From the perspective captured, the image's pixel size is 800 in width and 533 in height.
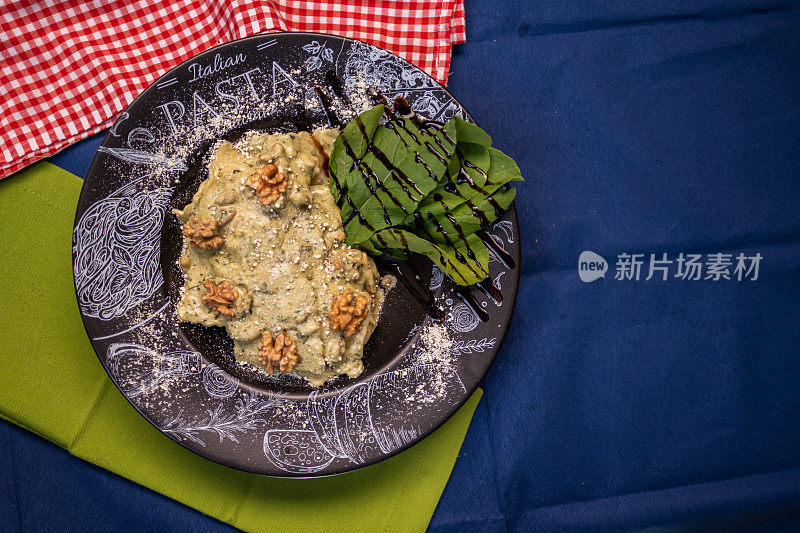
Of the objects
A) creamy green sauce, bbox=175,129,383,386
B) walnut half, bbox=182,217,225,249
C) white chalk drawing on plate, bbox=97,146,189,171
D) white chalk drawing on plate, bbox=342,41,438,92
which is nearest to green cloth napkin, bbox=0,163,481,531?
white chalk drawing on plate, bbox=97,146,189,171

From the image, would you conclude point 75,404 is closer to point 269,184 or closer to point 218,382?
point 218,382

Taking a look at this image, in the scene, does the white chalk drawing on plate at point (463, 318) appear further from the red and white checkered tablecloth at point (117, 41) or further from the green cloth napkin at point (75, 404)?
the red and white checkered tablecloth at point (117, 41)

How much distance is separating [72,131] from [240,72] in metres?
0.73

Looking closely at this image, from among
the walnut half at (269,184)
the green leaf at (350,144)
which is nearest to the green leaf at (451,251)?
the green leaf at (350,144)

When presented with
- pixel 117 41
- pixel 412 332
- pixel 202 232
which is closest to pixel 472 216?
pixel 412 332

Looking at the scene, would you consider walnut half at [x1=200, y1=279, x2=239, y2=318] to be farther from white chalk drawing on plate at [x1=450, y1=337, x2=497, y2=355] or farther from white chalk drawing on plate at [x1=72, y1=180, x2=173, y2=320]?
white chalk drawing on plate at [x1=450, y1=337, x2=497, y2=355]

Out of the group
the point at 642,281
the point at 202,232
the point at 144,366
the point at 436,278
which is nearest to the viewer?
the point at 202,232

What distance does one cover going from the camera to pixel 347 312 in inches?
79.2

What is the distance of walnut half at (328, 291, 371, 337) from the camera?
2.00m

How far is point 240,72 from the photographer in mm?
2107

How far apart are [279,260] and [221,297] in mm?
237

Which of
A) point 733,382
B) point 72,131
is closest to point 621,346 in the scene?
point 733,382

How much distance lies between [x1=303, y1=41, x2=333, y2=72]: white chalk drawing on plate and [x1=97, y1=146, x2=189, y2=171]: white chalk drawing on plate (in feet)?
2.00

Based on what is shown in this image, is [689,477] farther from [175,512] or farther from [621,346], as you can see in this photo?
[175,512]
